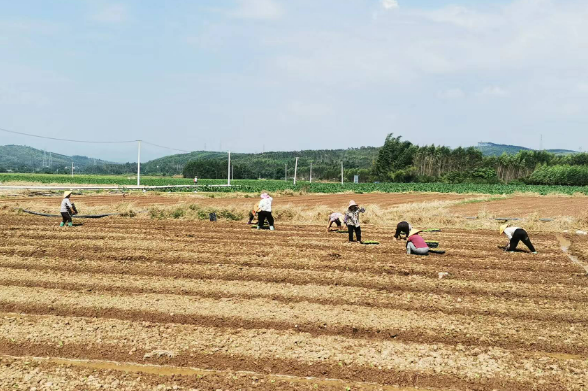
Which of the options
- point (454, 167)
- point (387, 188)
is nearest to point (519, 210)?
point (387, 188)

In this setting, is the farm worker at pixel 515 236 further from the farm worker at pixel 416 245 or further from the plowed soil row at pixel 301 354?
the plowed soil row at pixel 301 354

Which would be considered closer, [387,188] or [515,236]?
[515,236]

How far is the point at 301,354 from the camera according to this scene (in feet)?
20.3

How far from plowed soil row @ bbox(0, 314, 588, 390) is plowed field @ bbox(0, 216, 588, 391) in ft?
0.08

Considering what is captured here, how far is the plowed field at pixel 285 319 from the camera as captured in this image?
5.66 m

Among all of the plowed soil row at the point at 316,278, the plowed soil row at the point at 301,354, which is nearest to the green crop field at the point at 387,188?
the plowed soil row at the point at 316,278

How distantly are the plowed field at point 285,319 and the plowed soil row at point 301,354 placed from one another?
0.02m

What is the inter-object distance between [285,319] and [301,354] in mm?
1322

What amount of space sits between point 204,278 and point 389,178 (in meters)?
95.6

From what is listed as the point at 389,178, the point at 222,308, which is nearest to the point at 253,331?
the point at 222,308

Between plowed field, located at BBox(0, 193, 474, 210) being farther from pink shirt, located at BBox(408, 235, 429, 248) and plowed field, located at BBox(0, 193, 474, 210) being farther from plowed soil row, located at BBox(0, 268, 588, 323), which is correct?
plowed soil row, located at BBox(0, 268, 588, 323)

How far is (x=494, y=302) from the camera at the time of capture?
8.70 metres

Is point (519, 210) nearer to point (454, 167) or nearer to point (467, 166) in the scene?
point (467, 166)

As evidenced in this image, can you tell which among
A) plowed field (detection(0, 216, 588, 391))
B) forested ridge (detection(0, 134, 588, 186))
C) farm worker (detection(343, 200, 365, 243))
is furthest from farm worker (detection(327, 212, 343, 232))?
forested ridge (detection(0, 134, 588, 186))
